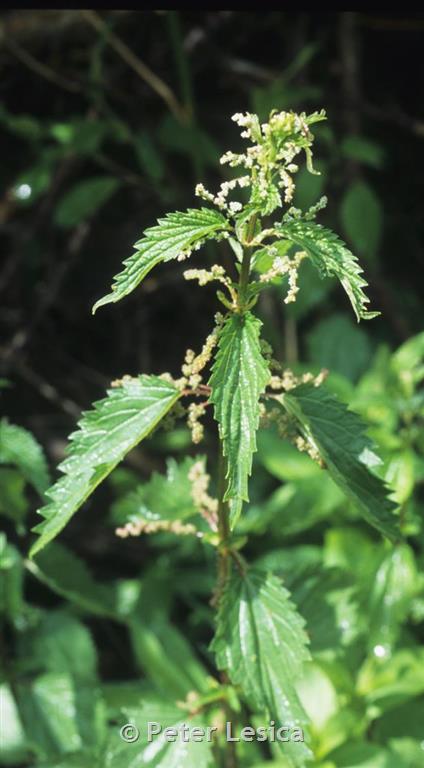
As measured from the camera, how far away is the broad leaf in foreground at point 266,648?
118 cm

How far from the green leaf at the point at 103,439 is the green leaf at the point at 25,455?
359 millimetres

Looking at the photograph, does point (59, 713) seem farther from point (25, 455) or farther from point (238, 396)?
point (238, 396)

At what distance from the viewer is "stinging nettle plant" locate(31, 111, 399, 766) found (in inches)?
39.9

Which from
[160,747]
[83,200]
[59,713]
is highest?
[83,200]

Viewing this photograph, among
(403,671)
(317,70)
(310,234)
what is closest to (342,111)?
(317,70)

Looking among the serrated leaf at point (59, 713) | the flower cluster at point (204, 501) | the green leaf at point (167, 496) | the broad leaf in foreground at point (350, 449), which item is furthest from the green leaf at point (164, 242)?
the serrated leaf at point (59, 713)

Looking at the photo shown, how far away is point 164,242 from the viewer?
1.03 metres

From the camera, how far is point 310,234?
1042 millimetres

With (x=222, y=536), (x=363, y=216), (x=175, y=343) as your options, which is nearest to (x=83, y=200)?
(x=175, y=343)

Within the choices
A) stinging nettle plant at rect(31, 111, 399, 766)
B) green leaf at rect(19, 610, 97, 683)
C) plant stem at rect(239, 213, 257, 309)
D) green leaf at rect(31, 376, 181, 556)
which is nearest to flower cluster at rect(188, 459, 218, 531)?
stinging nettle plant at rect(31, 111, 399, 766)

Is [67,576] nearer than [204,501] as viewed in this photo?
No

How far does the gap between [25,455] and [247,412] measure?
621 millimetres

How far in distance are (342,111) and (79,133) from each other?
90 centimetres

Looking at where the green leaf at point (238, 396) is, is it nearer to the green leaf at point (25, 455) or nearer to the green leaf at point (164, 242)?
the green leaf at point (164, 242)
